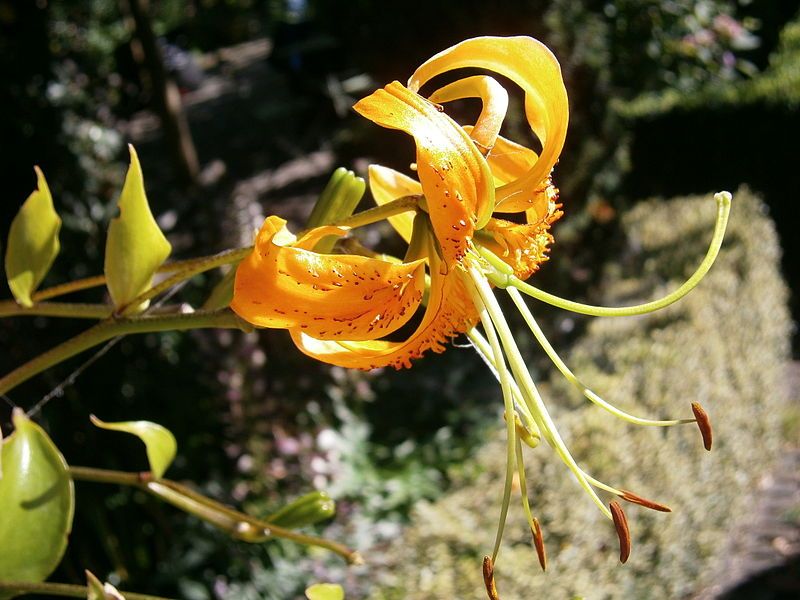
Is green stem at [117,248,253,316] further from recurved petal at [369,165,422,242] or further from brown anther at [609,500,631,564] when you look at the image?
brown anther at [609,500,631,564]

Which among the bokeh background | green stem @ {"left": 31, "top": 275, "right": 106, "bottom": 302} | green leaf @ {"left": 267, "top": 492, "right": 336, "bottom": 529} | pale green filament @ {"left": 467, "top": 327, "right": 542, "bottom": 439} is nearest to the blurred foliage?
the bokeh background

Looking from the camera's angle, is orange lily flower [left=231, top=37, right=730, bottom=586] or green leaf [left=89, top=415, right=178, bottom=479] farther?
green leaf [left=89, top=415, right=178, bottom=479]

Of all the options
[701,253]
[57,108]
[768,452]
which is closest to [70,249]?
[57,108]

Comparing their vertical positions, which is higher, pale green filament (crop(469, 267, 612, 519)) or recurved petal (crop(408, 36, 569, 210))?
recurved petal (crop(408, 36, 569, 210))

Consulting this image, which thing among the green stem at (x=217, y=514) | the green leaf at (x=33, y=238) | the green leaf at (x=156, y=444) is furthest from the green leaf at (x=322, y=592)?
the green leaf at (x=33, y=238)

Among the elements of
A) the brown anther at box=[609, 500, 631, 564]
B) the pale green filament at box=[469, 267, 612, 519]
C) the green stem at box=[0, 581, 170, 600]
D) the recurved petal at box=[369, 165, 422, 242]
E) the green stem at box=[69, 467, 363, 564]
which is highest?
the recurved petal at box=[369, 165, 422, 242]

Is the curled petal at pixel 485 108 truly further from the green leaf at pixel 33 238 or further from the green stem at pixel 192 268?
the green leaf at pixel 33 238
